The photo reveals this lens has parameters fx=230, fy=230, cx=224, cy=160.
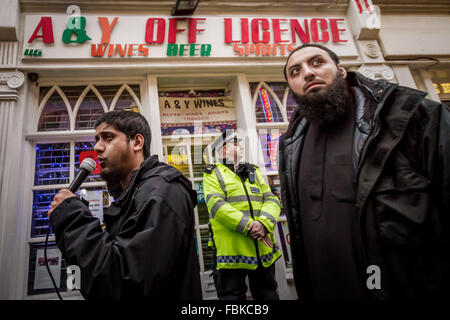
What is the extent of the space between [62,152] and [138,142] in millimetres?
2368

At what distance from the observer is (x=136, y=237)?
41.1 inches

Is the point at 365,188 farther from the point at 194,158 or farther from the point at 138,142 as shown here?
the point at 194,158

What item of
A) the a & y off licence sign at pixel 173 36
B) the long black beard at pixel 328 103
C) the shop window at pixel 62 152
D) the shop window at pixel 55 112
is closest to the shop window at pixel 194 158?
the shop window at pixel 62 152

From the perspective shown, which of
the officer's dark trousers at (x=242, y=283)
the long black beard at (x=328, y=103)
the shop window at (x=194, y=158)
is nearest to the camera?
the long black beard at (x=328, y=103)

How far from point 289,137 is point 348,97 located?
18.9 inches

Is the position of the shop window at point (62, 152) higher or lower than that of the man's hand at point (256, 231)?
higher

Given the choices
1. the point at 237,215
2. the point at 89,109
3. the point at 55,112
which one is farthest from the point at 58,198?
the point at 55,112

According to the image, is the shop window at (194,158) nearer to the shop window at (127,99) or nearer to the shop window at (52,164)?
the shop window at (127,99)

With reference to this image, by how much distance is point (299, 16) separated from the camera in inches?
162

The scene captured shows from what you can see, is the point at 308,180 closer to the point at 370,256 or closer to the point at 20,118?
the point at 370,256

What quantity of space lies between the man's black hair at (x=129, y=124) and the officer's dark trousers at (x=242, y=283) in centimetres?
153

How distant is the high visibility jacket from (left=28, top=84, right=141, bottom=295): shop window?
148 cm

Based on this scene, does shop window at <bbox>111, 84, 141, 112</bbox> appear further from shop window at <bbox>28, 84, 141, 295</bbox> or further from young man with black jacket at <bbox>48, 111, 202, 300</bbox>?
young man with black jacket at <bbox>48, 111, 202, 300</bbox>

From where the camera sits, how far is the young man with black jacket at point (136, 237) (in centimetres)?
100
